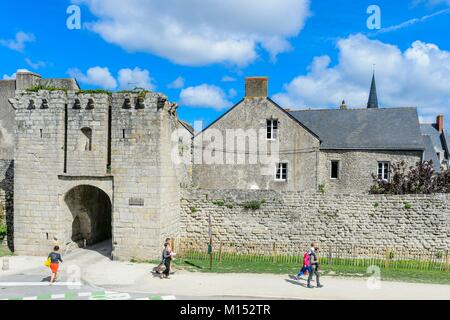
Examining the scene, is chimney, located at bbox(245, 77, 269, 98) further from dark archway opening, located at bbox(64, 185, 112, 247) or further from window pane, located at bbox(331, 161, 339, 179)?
dark archway opening, located at bbox(64, 185, 112, 247)

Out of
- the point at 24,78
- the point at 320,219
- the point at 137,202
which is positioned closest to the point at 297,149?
the point at 320,219

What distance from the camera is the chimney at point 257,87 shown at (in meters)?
24.0

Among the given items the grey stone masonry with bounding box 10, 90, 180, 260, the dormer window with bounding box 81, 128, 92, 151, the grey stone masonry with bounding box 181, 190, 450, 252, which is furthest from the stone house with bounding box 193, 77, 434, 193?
the dormer window with bounding box 81, 128, 92, 151

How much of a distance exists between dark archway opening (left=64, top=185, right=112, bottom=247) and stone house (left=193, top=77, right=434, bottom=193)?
25.6 feet

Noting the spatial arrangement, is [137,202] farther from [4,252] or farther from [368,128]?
[368,128]

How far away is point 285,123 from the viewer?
2388 centimetres

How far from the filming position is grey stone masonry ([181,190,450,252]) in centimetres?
1551

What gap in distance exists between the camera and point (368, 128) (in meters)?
25.3

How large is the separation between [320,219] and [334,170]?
9.98 m

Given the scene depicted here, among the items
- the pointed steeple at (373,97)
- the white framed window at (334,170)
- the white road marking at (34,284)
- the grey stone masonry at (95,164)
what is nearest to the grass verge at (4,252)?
the grey stone masonry at (95,164)

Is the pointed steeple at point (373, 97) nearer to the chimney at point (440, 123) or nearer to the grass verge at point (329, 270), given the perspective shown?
the chimney at point (440, 123)

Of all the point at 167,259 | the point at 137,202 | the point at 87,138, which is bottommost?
the point at 167,259
